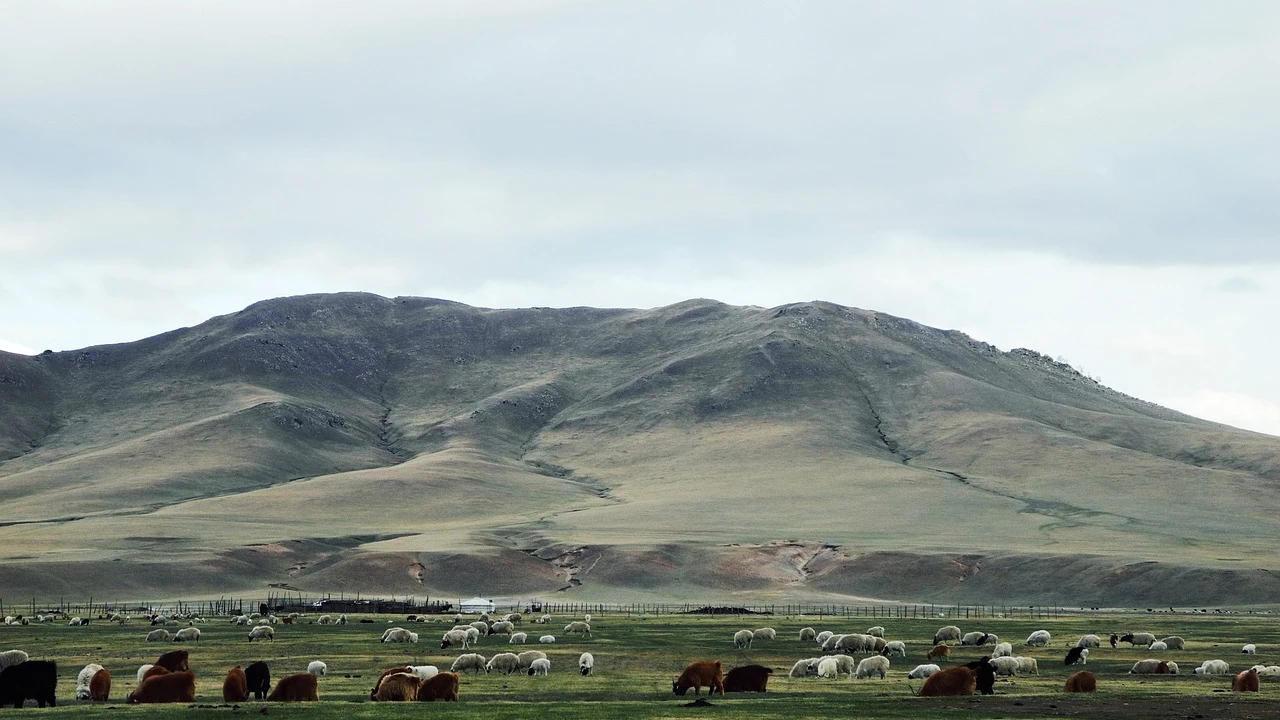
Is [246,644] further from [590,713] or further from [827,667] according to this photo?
[590,713]

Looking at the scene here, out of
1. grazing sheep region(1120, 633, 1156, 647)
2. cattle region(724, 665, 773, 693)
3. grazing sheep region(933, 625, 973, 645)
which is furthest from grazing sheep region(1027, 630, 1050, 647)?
cattle region(724, 665, 773, 693)

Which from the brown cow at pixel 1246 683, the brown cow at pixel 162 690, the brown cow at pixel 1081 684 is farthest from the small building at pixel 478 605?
the brown cow at pixel 1246 683

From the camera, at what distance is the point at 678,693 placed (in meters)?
39.1

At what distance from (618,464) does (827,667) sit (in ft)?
505

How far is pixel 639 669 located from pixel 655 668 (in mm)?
678

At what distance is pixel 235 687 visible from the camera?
3578cm

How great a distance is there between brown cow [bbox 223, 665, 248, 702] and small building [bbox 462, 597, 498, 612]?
61132mm

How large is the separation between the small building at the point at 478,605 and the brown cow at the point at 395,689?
60.7 meters

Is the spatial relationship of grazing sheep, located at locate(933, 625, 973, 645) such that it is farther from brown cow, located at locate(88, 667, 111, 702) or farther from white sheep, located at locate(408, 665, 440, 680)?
brown cow, located at locate(88, 667, 111, 702)

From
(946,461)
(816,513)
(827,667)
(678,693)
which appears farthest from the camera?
(946,461)

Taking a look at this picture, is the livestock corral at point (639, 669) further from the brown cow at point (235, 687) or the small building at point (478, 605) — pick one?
the small building at point (478, 605)

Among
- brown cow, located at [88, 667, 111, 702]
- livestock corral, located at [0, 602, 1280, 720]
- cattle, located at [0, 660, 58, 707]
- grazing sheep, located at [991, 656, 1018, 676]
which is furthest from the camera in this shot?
grazing sheep, located at [991, 656, 1018, 676]

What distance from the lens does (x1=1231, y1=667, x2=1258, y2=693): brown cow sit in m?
39.9

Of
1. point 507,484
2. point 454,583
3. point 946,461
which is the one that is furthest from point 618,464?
point 454,583
